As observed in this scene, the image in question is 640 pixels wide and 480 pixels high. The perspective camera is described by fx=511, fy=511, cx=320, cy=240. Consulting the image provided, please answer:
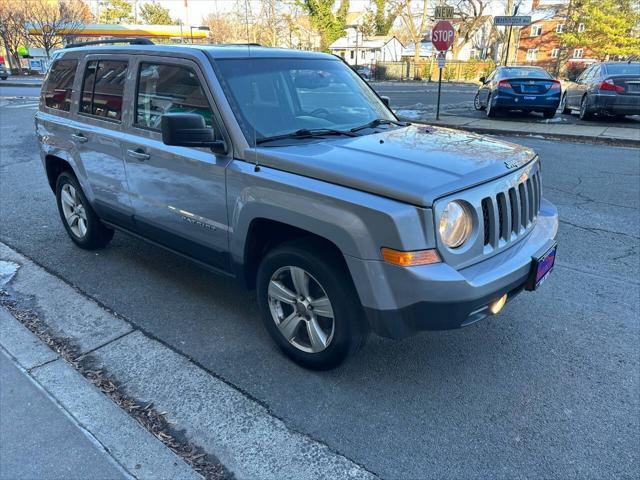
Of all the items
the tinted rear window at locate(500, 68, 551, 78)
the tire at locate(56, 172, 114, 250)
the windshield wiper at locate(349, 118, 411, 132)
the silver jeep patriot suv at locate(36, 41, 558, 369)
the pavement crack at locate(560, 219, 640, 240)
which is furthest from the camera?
the tinted rear window at locate(500, 68, 551, 78)

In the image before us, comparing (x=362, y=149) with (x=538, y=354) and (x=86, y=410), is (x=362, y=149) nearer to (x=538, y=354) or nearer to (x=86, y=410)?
(x=538, y=354)

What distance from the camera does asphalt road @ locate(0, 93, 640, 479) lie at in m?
2.53

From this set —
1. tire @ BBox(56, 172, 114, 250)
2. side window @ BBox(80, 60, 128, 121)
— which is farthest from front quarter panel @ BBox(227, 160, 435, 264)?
tire @ BBox(56, 172, 114, 250)

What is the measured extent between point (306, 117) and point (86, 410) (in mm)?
2284

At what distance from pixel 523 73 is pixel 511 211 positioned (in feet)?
42.9

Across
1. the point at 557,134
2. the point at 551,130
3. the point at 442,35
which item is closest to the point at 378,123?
the point at 557,134

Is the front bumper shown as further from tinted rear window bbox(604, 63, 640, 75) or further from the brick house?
the brick house

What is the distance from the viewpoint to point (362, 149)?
10.0ft

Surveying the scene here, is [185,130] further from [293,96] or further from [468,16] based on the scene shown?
[468,16]

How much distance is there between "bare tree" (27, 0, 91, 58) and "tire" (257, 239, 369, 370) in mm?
46675

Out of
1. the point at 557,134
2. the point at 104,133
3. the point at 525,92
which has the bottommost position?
the point at 557,134

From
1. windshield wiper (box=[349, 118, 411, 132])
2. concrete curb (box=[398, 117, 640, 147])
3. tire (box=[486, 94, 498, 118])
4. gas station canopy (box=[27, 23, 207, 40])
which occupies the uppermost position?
gas station canopy (box=[27, 23, 207, 40])

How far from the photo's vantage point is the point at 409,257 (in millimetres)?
2438

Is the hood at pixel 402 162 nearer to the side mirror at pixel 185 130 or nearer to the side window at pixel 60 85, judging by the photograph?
the side mirror at pixel 185 130
